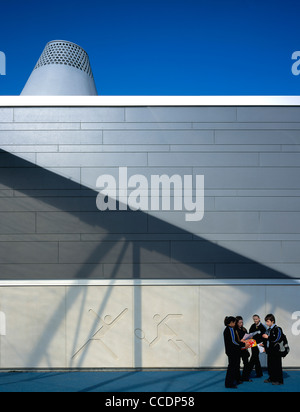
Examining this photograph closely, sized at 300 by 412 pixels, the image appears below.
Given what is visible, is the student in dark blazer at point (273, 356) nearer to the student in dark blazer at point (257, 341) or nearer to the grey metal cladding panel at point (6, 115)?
the student in dark blazer at point (257, 341)

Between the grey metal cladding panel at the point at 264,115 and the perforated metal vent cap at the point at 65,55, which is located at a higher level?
the perforated metal vent cap at the point at 65,55

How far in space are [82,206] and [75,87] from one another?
275 inches

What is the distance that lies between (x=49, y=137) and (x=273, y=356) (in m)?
6.64

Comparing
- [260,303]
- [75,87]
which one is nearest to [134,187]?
[260,303]

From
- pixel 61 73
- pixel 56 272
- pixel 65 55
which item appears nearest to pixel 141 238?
pixel 56 272

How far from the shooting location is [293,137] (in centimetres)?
698

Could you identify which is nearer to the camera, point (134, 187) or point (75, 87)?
point (134, 187)

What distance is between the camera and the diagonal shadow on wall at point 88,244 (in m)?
6.70

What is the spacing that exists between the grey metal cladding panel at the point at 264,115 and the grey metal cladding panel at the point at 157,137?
0.86m

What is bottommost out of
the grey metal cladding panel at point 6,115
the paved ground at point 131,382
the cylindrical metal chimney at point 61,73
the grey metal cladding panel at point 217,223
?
the paved ground at point 131,382

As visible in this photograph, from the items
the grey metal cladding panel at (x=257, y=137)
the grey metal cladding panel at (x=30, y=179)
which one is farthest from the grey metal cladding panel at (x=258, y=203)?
the grey metal cladding panel at (x=30, y=179)

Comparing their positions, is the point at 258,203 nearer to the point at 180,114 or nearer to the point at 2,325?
the point at 180,114

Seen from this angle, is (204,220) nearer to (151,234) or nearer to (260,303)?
(151,234)

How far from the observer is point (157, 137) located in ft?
22.8
